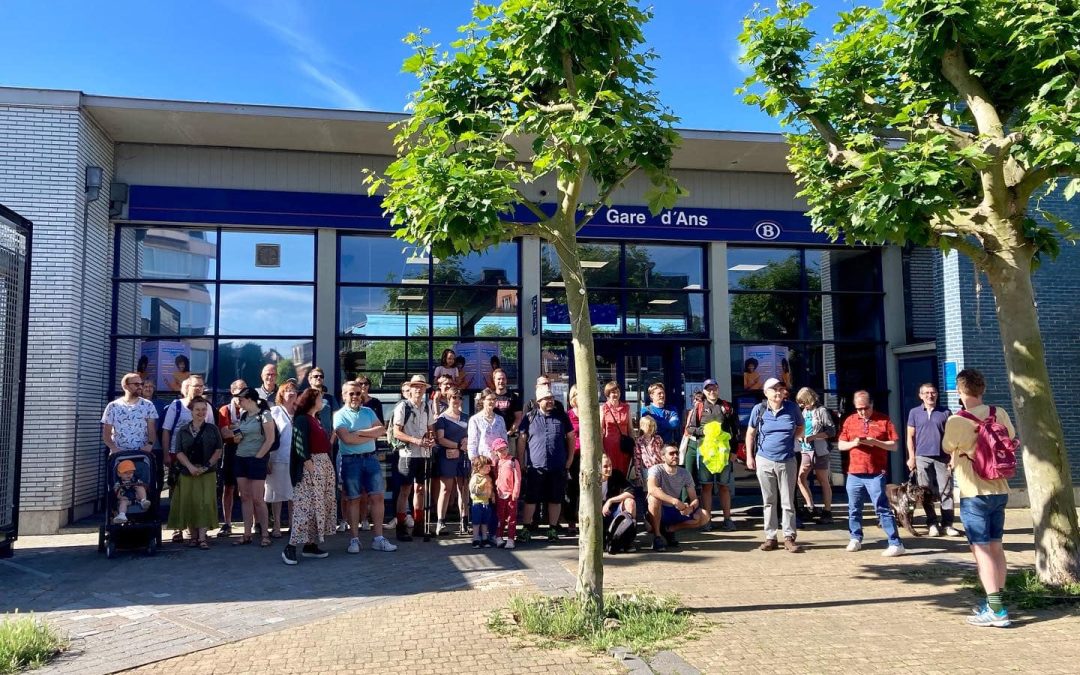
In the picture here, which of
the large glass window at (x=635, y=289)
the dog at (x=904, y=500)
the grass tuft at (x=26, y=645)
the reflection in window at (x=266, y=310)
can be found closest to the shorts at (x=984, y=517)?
the dog at (x=904, y=500)

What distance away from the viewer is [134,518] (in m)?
8.67

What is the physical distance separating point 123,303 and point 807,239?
432 inches

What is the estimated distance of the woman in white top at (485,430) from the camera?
Result: 9203 mm

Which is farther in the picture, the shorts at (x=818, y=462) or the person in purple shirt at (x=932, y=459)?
the shorts at (x=818, y=462)

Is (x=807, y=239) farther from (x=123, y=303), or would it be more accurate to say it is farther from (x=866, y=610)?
(x=123, y=303)

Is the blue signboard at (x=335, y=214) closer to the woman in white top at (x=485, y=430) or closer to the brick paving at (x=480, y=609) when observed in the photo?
the woman in white top at (x=485, y=430)

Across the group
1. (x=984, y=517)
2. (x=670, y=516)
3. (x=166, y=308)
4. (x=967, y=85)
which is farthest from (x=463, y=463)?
(x=967, y=85)

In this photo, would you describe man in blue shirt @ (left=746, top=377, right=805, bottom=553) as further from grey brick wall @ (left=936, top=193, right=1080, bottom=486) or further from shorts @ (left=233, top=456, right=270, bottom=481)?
shorts @ (left=233, top=456, right=270, bottom=481)

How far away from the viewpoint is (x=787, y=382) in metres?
13.5

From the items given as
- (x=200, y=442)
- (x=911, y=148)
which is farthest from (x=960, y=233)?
(x=200, y=442)

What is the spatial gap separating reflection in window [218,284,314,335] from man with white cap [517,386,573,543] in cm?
449

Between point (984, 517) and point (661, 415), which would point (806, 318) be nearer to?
point (661, 415)

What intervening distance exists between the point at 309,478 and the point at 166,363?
4.47 metres

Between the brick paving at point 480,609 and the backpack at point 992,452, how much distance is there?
113 centimetres
